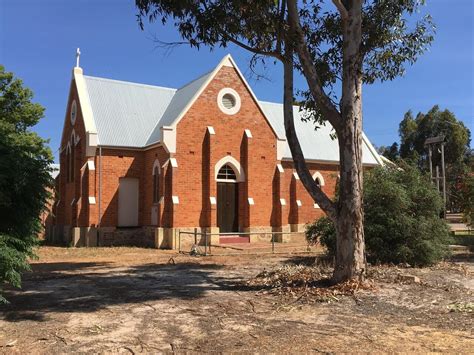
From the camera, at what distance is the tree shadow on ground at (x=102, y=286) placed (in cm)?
968

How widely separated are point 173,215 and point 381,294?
46.6 feet

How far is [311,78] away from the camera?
11.6 metres

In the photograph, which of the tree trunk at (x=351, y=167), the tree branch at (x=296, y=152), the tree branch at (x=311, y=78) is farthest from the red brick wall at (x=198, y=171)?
the tree trunk at (x=351, y=167)

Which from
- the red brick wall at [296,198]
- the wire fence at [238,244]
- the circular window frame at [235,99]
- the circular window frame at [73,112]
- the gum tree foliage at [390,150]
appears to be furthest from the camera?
the gum tree foliage at [390,150]

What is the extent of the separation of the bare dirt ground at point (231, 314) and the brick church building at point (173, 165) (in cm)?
989

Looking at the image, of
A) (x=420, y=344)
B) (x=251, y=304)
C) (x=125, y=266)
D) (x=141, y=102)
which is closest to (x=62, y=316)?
(x=251, y=304)

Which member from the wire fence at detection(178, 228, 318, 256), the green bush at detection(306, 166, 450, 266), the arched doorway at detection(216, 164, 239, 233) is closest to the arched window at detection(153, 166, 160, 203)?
the wire fence at detection(178, 228, 318, 256)

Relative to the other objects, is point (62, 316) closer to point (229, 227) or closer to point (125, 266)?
point (125, 266)

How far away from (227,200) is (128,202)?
16.5 ft

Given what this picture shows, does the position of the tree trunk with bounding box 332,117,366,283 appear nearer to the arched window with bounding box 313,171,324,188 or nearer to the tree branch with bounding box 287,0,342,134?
the tree branch with bounding box 287,0,342,134

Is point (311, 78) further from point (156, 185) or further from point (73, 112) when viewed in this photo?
point (73, 112)

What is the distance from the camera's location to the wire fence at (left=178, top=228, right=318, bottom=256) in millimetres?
20013

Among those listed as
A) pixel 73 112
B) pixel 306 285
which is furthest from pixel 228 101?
pixel 306 285

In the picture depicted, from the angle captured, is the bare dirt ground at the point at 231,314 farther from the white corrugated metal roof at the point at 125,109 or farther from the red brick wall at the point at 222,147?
the white corrugated metal roof at the point at 125,109
